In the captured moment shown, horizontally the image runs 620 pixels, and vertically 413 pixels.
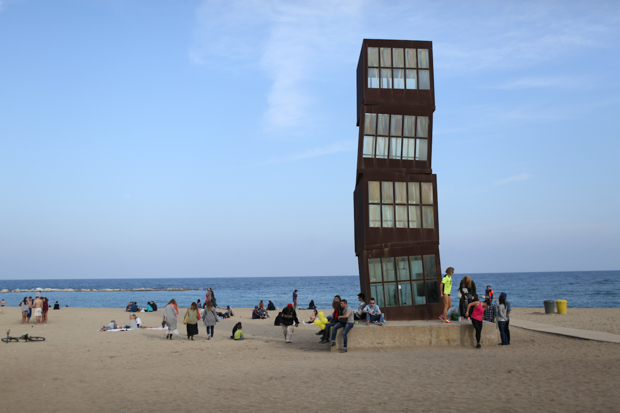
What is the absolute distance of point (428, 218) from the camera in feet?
63.8

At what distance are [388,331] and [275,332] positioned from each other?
8.55 meters

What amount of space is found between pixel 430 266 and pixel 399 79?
7568 mm

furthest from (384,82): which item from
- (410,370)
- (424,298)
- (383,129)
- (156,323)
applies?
(156,323)

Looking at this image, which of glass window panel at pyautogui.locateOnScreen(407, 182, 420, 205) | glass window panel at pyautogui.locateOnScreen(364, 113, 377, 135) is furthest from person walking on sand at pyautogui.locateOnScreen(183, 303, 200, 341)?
glass window panel at pyautogui.locateOnScreen(364, 113, 377, 135)

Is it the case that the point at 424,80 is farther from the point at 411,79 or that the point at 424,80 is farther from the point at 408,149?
the point at 408,149

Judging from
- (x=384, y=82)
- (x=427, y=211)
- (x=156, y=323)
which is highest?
(x=384, y=82)

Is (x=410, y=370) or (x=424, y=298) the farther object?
(x=424, y=298)

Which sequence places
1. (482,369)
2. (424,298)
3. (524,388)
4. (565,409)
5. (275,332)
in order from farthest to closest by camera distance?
(275,332) → (424,298) → (482,369) → (524,388) → (565,409)

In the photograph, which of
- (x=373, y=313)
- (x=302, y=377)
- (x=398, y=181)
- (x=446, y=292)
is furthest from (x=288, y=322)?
(x=302, y=377)

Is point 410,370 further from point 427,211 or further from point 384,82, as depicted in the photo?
point 384,82

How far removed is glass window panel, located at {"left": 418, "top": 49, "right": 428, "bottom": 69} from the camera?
1977cm

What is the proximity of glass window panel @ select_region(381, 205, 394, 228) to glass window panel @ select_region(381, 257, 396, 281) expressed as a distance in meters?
1.32

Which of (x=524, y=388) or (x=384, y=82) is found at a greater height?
(x=384, y=82)

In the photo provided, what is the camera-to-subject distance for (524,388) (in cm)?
973
